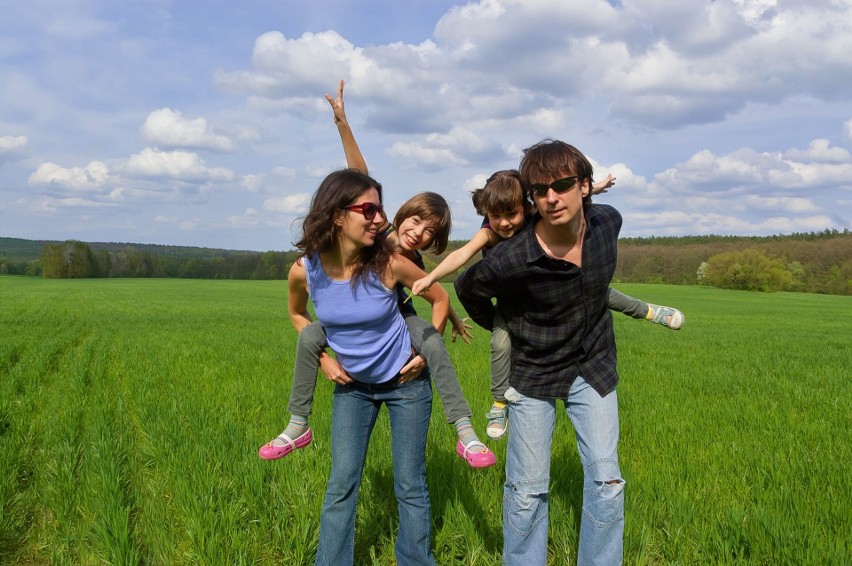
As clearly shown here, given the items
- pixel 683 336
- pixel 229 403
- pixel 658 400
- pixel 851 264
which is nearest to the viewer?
pixel 229 403

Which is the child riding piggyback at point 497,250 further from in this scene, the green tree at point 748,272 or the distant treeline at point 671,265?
the green tree at point 748,272

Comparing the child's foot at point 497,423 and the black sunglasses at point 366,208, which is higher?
the black sunglasses at point 366,208

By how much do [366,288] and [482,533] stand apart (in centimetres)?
181

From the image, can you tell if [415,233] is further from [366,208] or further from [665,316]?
[665,316]

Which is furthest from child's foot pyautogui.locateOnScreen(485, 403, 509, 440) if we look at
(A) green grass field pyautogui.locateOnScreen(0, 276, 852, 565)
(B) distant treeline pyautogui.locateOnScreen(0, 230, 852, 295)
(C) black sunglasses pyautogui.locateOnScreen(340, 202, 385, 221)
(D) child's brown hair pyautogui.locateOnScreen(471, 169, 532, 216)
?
(B) distant treeline pyautogui.locateOnScreen(0, 230, 852, 295)

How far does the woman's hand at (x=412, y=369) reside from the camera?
312 centimetres

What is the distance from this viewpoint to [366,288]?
3.13m

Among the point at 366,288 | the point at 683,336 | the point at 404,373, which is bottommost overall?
the point at 683,336

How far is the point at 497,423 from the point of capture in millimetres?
3469

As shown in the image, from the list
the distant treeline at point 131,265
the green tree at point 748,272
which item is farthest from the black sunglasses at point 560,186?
the distant treeline at point 131,265

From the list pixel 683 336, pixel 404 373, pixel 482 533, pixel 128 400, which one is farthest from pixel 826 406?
pixel 683 336

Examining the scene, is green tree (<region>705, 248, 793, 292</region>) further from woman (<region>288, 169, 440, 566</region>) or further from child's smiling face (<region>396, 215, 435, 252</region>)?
woman (<region>288, 169, 440, 566</region>)

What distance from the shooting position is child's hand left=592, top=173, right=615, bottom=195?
10.8ft

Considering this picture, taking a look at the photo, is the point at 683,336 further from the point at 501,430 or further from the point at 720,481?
the point at 501,430
